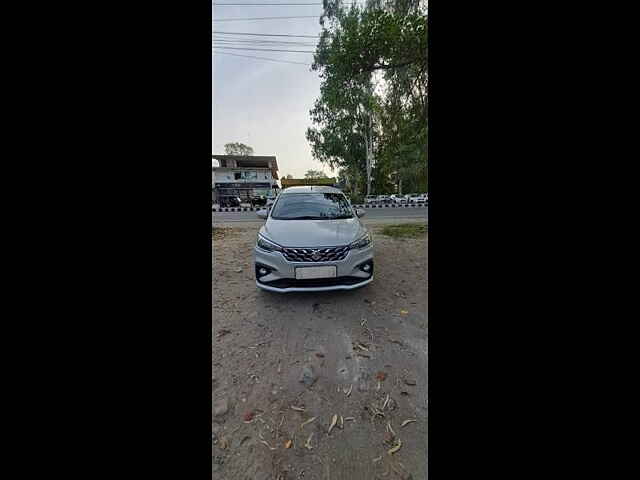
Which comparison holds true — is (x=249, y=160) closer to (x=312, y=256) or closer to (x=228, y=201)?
(x=228, y=201)

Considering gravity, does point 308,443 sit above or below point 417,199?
below

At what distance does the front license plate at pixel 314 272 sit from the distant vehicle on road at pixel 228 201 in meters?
21.2

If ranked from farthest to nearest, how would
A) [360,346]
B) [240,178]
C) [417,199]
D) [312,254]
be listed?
[240,178]
[417,199]
[312,254]
[360,346]

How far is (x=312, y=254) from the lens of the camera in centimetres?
273

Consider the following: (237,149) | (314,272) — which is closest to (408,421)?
(314,272)

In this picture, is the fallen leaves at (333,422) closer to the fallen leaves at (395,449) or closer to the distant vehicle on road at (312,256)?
the fallen leaves at (395,449)

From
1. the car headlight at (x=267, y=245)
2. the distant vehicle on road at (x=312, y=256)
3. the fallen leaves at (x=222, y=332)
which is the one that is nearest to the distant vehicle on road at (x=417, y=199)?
the distant vehicle on road at (x=312, y=256)

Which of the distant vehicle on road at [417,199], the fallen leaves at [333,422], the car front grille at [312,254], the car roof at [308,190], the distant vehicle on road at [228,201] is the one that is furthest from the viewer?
the distant vehicle on road at [228,201]

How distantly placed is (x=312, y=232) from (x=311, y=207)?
77 cm

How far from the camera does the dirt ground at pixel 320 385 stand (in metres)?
1.21

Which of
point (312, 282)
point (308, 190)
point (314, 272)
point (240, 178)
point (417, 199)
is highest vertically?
point (240, 178)
